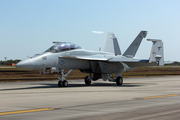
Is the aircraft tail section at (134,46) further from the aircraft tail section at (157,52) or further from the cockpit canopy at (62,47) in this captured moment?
the cockpit canopy at (62,47)

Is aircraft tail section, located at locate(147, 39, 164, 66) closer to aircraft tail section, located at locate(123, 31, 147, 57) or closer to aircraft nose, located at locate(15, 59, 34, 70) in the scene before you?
aircraft tail section, located at locate(123, 31, 147, 57)

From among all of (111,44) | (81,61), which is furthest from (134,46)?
(81,61)

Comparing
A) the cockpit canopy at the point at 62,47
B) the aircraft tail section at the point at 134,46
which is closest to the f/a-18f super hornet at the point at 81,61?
the cockpit canopy at the point at 62,47

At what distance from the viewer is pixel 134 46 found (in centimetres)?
2792

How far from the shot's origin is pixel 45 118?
7578 millimetres

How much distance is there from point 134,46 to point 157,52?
6.05m

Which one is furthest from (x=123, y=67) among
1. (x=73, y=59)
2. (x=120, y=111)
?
(x=120, y=111)

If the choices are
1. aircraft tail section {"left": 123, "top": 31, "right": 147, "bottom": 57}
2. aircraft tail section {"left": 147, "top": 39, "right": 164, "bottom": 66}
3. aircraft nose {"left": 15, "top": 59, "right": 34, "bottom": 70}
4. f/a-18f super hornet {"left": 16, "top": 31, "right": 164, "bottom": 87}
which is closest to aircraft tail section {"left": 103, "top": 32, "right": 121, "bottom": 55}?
aircraft tail section {"left": 123, "top": 31, "right": 147, "bottom": 57}

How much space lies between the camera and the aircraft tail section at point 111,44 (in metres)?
29.3

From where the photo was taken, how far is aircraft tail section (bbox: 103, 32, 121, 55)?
29.3 m

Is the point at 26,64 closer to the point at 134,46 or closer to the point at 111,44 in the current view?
the point at 111,44

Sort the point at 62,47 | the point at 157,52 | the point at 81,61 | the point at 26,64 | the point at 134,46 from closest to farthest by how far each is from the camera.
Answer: the point at 26,64, the point at 62,47, the point at 157,52, the point at 81,61, the point at 134,46

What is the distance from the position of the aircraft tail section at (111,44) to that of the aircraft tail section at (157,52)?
7.77 metres

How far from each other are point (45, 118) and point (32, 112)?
47.8 inches
